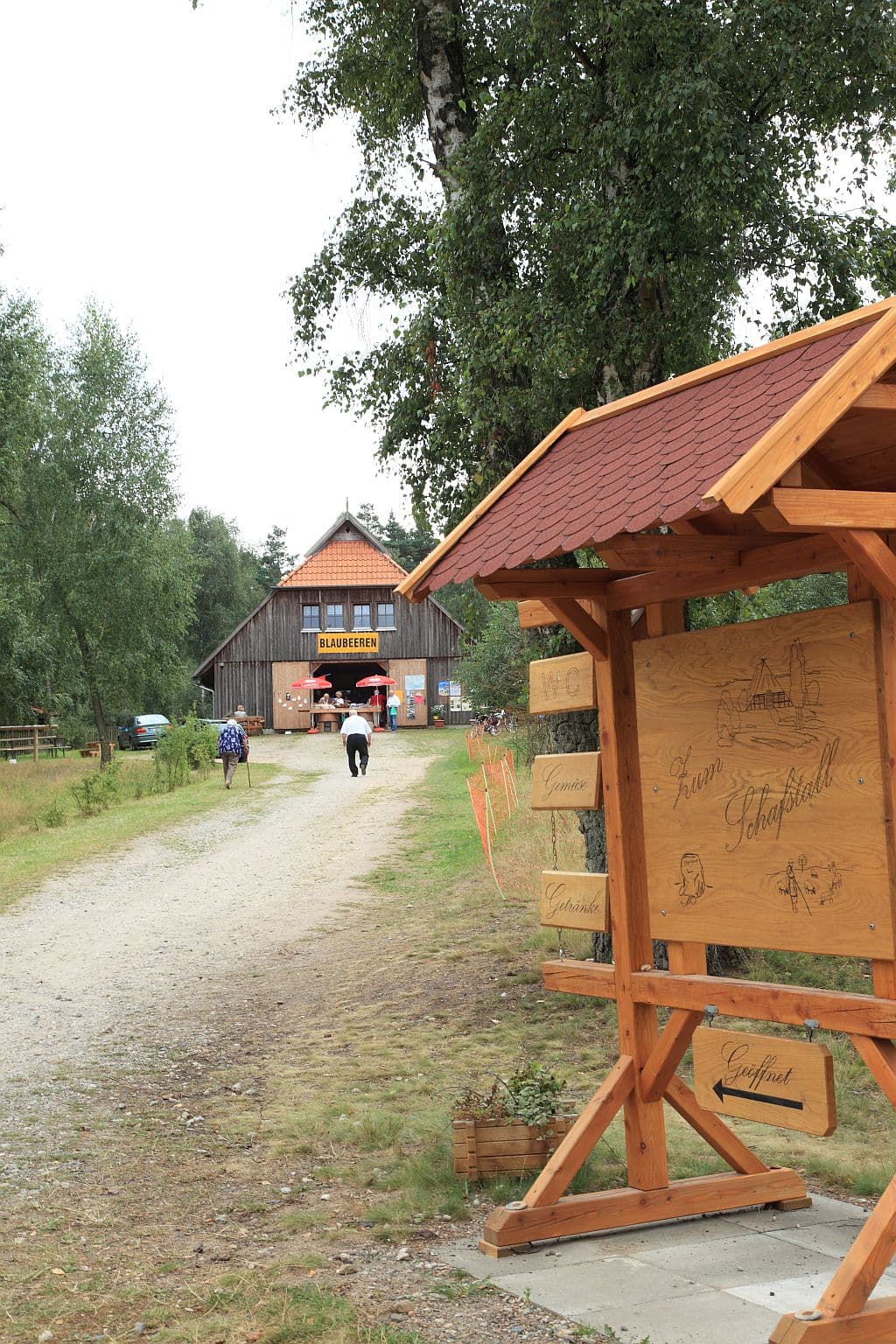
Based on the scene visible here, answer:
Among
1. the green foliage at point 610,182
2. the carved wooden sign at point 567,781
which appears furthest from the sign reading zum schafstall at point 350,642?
the carved wooden sign at point 567,781

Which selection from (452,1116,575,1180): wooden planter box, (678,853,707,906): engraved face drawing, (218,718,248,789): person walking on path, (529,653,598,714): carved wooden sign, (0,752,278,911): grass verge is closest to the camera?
(678,853,707,906): engraved face drawing

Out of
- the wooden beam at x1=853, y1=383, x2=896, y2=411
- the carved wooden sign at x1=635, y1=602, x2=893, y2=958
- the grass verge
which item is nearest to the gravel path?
the grass verge

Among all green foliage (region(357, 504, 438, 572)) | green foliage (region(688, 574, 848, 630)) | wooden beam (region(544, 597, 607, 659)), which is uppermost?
green foliage (region(357, 504, 438, 572))

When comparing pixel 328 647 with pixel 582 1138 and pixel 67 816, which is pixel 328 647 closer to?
pixel 67 816

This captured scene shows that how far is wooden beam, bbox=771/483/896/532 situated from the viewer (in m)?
3.66

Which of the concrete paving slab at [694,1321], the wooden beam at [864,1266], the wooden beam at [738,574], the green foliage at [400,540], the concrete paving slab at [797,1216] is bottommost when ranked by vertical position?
the concrete paving slab at [797,1216]

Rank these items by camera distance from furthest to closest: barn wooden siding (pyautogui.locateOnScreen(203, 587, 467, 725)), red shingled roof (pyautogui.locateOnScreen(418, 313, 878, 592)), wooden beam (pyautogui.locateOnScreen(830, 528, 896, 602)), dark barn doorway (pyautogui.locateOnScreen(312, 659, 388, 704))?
1. dark barn doorway (pyautogui.locateOnScreen(312, 659, 388, 704))
2. barn wooden siding (pyautogui.locateOnScreen(203, 587, 467, 725))
3. red shingled roof (pyautogui.locateOnScreen(418, 313, 878, 592))
4. wooden beam (pyautogui.locateOnScreen(830, 528, 896, 602))

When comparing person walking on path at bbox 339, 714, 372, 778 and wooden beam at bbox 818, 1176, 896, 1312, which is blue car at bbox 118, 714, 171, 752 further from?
wooden beam at bbox 818, 1176, 896, 1312

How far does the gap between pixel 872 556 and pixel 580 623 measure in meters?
1.45

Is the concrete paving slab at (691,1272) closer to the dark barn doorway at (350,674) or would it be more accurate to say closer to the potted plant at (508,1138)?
the potted plant at (508,1138)

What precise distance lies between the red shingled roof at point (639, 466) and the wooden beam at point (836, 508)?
244mm

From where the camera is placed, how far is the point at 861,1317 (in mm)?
3689

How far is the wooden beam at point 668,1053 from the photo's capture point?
4.88m

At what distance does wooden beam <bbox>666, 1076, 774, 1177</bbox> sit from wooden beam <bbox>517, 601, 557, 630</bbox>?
1886 millimetres
